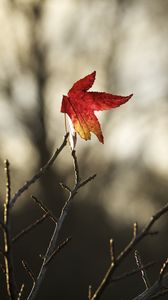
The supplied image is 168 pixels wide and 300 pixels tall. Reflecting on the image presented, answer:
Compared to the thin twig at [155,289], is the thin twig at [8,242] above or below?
above

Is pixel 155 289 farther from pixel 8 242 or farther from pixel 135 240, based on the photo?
pixel 8 242

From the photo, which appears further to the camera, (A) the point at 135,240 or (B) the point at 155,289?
(B) the point at 155,289

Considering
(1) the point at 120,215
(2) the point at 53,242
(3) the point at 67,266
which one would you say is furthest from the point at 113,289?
(2) the point at 53,242

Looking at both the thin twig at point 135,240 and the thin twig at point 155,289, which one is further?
the thin twig at point 155,289

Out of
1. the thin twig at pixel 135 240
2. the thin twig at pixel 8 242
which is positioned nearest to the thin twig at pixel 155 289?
the thin twig at pixel 135 240

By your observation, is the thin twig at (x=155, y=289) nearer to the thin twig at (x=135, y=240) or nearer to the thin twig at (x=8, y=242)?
the thin twig at (x=135, y=240)

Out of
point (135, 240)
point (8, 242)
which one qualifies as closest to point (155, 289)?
point (135, 240)

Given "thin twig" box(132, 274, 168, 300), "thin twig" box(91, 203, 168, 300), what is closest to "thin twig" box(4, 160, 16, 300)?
"thin twig" box(91, 203, 168, 300)

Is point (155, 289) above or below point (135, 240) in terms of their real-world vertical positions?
below

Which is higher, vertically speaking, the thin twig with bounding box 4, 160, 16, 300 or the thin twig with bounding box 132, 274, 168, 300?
the thin twig with bounding box 4, 160, 16, 300

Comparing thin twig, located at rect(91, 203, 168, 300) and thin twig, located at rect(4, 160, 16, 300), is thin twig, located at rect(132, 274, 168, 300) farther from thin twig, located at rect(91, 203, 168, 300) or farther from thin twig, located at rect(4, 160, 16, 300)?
thin twig, located at rect(4, 160, 16, 300)

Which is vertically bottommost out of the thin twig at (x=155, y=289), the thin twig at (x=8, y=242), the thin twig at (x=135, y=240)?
the thin twig at (x=155, y=289)
